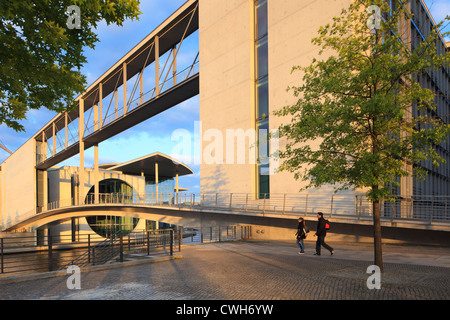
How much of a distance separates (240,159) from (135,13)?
16.2m

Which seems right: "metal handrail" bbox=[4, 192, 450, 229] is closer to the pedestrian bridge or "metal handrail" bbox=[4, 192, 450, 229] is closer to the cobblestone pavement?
the pedestrian bridge

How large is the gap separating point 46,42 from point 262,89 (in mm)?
16982

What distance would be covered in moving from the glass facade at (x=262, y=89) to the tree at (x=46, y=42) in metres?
15.1

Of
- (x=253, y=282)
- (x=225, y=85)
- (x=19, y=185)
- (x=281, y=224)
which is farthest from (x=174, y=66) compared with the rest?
(x=19, y=185)

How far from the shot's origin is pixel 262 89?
23266mm

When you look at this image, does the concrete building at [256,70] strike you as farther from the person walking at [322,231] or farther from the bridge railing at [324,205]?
the person walking at [322,231]

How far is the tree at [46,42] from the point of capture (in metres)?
7.34

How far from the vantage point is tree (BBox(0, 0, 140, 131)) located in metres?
7.34

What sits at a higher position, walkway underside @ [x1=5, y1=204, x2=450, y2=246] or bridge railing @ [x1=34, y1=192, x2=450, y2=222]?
bridge railing @ [x1=34, y1=192, x2=450, y2=222]

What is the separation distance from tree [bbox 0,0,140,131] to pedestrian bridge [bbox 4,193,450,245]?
11.6 metres

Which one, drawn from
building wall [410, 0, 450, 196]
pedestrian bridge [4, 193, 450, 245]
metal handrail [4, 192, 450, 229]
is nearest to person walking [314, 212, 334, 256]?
metal handrail [4, 192, 450, 229]

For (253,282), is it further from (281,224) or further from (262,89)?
(262,89)

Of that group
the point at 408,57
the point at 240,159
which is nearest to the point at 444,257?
the point at 408,57

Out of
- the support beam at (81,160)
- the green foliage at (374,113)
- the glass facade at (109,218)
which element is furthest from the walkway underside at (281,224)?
the glass facade at (109,218)
